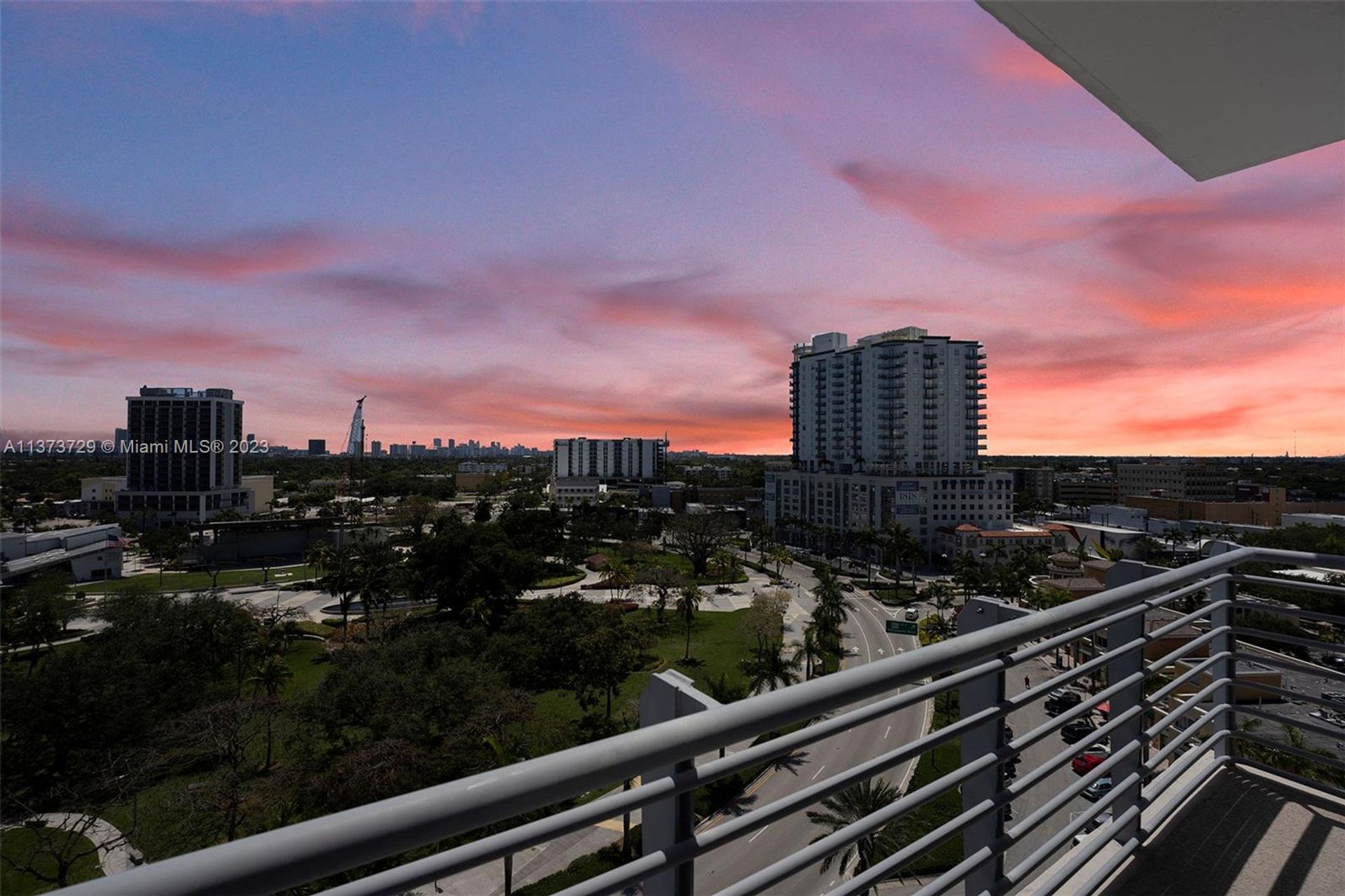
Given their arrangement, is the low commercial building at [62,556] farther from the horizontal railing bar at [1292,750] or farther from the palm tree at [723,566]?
the horizontal railing bar at [1292,750]

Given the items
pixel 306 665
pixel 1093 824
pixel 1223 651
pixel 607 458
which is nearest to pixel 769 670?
pixel 306 665

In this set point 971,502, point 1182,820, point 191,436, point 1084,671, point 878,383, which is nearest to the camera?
point 1084,671

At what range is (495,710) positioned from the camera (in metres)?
15.4

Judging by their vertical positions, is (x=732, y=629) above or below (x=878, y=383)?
below

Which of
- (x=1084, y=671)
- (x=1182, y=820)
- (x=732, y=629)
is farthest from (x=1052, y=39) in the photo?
(x=732, y=629)

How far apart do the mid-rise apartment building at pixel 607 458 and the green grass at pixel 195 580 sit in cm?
7516

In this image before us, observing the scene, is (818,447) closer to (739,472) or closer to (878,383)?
(878,383)

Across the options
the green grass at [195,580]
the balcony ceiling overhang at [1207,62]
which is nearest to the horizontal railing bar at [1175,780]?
the balcony ceiling overhang at [1207,62]

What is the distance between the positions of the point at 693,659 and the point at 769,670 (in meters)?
5.25

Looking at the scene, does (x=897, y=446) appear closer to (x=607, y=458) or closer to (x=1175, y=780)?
(x=1175, y=780)

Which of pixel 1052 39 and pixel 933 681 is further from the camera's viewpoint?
pixel 1052 39

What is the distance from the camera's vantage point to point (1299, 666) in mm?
2631

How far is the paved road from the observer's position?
11852mm

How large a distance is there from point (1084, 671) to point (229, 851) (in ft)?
6.32
